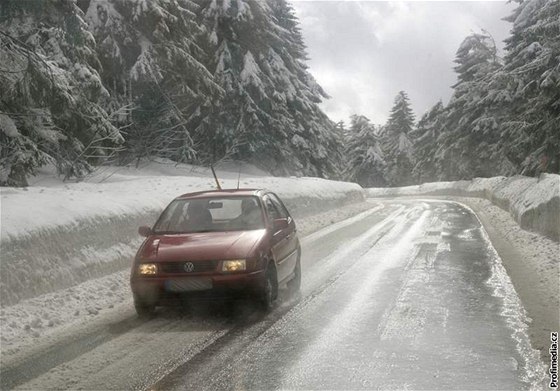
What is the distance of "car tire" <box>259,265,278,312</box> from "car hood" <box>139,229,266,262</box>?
431mm

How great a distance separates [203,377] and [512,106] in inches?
1462

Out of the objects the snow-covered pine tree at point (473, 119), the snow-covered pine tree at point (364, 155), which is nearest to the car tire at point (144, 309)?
the snow-covered pine tree at point (473, 119)

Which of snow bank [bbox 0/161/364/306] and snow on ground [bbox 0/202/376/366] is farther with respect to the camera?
snow bank [bbox 0/161/364/306]

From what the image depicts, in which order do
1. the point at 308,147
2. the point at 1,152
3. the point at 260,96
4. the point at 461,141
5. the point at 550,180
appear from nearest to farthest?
the point at 1,152 → the point at 550,180 → the point at 260,96 → the point at 308,147 → the point at 461,141

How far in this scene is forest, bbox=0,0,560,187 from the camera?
518 inches

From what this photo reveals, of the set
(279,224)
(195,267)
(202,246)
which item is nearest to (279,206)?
(279,224)

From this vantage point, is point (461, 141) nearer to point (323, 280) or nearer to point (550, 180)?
point (550, 180)

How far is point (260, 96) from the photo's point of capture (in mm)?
29125

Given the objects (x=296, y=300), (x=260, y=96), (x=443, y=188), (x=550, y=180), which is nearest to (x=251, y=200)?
(x=296, y=300)

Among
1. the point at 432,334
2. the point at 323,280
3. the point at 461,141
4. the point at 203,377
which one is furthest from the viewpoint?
the point at 461,141

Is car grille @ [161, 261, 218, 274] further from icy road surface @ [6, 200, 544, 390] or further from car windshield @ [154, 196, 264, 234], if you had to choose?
car windshield @ [154, 196, 264, 234]

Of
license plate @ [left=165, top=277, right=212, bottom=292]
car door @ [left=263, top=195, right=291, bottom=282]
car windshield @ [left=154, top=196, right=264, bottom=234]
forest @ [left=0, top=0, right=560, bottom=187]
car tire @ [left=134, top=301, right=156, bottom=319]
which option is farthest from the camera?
forest @ [left=0, top=0, right=560, bottom=187]

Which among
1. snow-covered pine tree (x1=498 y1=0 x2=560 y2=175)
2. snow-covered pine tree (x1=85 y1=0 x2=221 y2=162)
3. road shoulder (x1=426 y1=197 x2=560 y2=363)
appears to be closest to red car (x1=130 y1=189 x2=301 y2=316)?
road shoulder (x1=426 y1=197 x2=560 y2=363)

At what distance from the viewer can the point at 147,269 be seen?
6656mm
